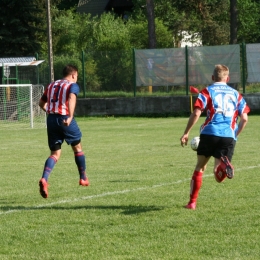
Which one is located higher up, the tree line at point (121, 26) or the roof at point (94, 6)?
the roof at point (94, 6)

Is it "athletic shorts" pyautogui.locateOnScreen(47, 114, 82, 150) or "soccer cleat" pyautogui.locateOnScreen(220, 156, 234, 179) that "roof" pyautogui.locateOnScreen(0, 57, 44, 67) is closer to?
"athletic shorts" pyautogui.locateOnScreen(47, 114, 82, 150)

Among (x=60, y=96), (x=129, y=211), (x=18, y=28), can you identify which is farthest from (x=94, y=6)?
(x=129, y=211)

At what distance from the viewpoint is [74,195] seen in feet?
33.3

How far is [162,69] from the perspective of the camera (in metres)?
32.2

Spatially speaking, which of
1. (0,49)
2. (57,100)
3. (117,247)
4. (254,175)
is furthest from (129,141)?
(0,49)

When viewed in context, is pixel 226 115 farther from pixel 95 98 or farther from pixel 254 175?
pixel 95 98

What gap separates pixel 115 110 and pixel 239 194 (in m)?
23.3

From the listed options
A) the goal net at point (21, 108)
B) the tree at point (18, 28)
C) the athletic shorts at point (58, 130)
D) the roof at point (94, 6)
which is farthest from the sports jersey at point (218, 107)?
the roof at point (94, 6)

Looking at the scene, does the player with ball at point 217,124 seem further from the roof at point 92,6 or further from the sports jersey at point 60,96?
the roof at point 92,6

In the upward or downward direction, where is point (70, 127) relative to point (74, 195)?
upward

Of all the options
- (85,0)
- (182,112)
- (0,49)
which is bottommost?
(182,112)

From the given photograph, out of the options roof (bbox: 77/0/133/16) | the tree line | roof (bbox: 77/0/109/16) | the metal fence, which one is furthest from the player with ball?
roof (bbox: 77/0/109/16)

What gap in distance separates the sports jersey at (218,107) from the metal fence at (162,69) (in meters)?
23.2

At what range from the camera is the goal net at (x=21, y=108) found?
29.0 m
